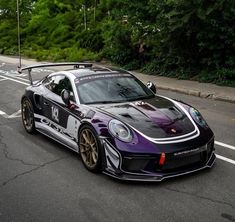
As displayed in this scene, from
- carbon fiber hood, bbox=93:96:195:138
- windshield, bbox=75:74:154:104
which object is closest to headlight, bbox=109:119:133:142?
carbon fiber hood, bbox=93:96:195:138

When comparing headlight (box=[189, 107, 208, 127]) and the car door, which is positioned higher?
headlight (box=[189, 107, 208, 127])

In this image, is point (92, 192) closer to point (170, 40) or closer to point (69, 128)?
point (69, 128)

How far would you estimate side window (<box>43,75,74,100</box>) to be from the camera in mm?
7880

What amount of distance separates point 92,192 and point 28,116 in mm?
3459

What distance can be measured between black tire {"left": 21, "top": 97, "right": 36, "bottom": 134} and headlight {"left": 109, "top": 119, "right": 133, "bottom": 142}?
2.80 meters

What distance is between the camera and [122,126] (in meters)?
6.35

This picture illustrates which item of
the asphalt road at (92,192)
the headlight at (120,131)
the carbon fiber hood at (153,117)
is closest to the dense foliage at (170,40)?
the asphalt road at (92,192)

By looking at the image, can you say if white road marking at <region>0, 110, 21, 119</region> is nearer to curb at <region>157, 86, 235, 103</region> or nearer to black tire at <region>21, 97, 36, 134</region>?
black tire at <region>21, 97, 36, 134</region>

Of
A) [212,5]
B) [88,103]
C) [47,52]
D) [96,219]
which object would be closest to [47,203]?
[96,219]

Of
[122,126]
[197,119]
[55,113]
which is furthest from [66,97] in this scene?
[197,119]

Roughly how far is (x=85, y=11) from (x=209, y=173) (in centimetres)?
2634

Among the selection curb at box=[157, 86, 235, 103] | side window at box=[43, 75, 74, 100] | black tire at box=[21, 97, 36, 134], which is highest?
side window at box=[43, 75, 74, 100]

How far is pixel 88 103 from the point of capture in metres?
7.25

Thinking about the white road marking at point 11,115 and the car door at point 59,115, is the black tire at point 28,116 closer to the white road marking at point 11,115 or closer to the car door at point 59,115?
the car door at point 59,115
